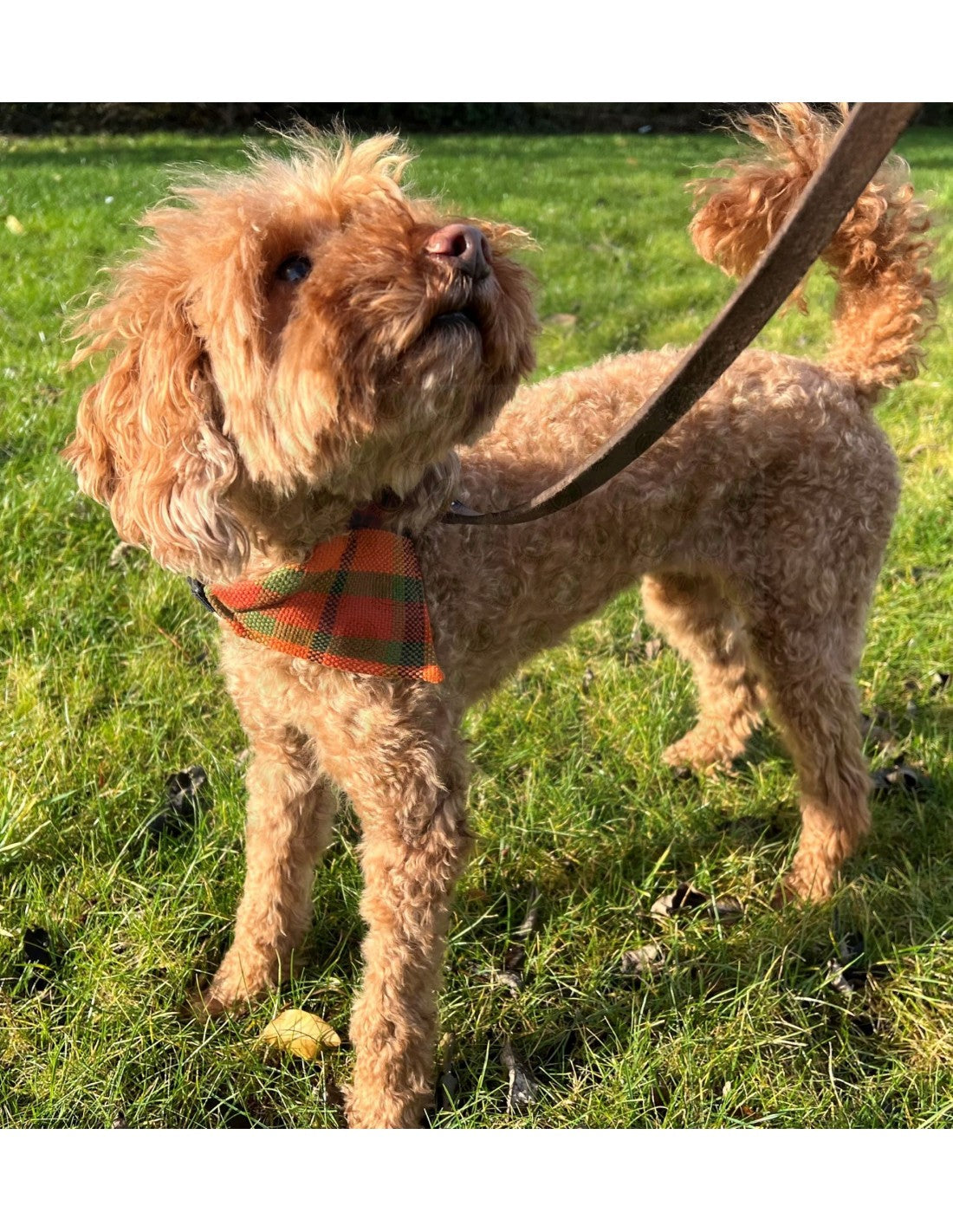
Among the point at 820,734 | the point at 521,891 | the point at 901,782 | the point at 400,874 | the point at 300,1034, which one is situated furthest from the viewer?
the point at 901,782

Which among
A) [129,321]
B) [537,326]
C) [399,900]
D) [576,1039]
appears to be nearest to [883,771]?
[576,1039]

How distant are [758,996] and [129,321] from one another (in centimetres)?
226

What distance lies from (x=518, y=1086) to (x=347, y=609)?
126cm

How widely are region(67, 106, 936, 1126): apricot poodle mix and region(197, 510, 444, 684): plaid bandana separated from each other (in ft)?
0.18

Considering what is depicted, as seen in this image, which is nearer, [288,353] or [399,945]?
[288,353]

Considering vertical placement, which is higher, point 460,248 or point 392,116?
point 460,248

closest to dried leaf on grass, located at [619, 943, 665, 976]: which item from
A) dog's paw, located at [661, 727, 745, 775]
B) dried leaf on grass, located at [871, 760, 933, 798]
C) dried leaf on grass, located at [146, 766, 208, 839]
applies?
dog's paw, located at [661, 727, 745, 775]

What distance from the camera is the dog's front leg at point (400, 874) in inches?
86.4

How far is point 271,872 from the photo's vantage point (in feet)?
8.31

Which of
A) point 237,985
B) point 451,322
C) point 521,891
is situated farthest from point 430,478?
point 237,985

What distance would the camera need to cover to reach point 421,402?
5.75 feet

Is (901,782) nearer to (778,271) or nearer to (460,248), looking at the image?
(778,271)

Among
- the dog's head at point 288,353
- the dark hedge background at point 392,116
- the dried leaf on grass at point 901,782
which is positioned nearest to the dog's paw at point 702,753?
the dried leaf on grass at point 901,782

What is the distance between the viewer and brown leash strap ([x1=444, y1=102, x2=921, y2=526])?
1.46m
